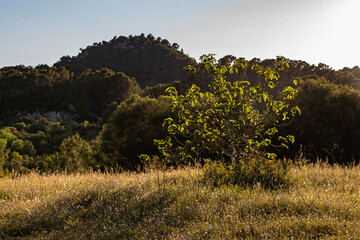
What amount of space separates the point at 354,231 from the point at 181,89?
34884mm

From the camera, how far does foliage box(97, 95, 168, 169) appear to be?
2142 centimetres

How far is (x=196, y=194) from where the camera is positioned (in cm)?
609

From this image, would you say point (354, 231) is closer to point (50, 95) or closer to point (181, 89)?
point (181, 89)

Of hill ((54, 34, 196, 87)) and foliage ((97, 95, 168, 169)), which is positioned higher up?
hill ((54, 34, 196, 87))

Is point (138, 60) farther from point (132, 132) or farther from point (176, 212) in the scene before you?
point (176, 212)

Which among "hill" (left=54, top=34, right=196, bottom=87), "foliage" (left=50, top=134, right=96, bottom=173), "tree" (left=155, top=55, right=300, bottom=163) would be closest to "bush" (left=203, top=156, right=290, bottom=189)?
"tree" (left=155, top=55, right=300, bottom=163)

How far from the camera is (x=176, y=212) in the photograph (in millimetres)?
5242

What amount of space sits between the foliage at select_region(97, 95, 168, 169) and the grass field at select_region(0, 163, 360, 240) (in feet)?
46.3

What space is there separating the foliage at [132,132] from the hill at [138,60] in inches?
2667

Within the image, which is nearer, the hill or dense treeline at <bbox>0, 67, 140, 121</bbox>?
dense treeline at <bbox>0, 67, 140, 121</bbox>

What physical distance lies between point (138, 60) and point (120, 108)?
93.0 m

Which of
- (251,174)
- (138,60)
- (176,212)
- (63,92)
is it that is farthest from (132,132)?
(138,60)

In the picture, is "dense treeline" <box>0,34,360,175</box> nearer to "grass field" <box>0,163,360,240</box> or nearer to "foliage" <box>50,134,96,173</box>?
"foliage" <box>50,134,96,173</box>

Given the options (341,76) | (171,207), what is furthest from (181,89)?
(171,207)
